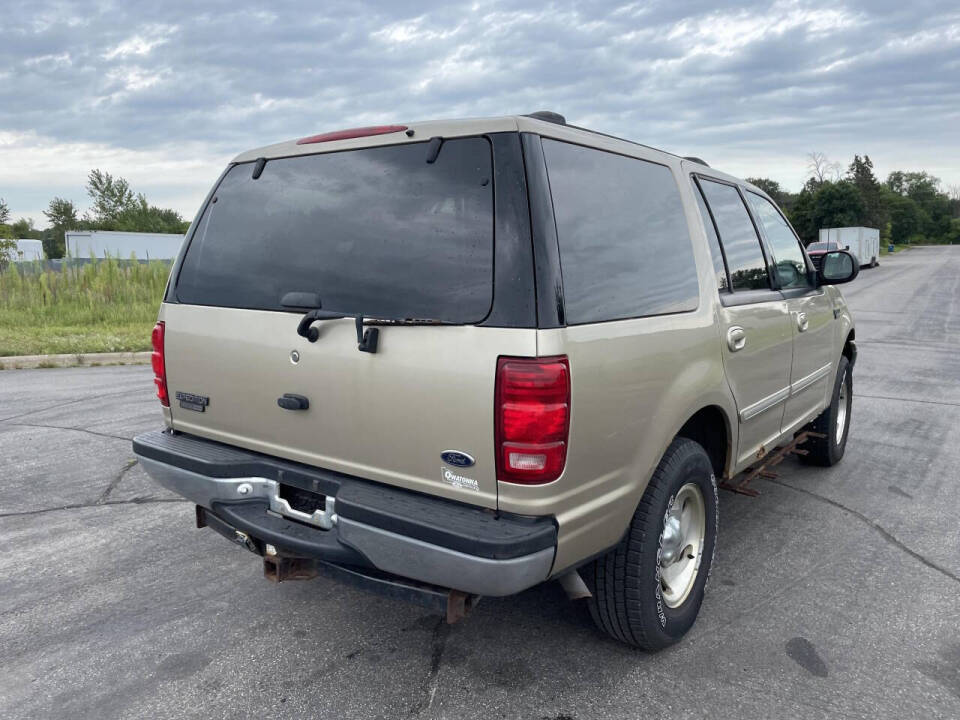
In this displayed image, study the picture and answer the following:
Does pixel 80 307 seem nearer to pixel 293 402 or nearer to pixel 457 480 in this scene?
pixel 293 402

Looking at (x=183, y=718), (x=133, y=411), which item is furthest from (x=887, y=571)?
(x=133, y=411)

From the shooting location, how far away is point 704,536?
3318 millimetres

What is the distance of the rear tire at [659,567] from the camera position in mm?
2832

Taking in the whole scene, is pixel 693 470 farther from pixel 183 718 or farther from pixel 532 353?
pixel 183 718

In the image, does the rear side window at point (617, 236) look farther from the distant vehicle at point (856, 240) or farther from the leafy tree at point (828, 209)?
the leafy tree at point (828, 209)

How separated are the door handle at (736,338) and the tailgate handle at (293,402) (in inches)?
72.7

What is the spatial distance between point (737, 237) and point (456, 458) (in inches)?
86.5

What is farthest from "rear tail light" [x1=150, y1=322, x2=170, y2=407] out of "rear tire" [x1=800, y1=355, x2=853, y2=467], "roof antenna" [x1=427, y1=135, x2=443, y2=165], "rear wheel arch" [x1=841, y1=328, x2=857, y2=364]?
"rear wheel arch" [x1=841, y1=328, x2=857, y2=364]

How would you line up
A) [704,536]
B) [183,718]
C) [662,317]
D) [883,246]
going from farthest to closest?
[883,246], [704,536], [662,317], [183,718]

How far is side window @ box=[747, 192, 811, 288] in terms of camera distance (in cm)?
431

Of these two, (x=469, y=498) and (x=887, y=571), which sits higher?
(x=469, y=498)

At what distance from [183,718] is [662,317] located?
2.25 metres

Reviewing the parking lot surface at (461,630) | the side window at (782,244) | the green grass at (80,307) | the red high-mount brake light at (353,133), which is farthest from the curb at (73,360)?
the side window at (782,244)

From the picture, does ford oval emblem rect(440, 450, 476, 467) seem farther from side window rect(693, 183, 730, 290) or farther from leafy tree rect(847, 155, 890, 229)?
leafy tree rect(847, 155, 890, 229)
